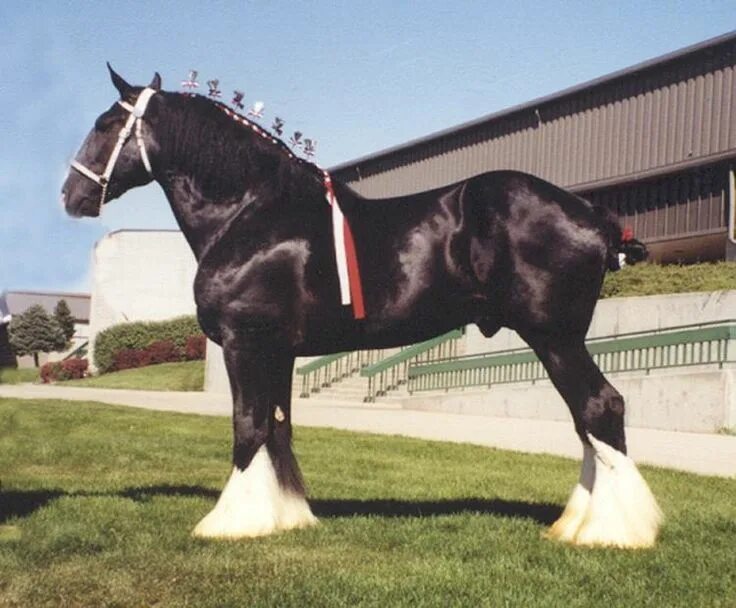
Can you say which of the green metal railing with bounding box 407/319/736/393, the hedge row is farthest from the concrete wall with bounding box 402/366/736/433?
the hedge row

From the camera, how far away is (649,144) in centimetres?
2734

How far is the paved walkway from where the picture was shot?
11281 millimetres

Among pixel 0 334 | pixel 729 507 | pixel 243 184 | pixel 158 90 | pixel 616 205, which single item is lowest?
pixel 729 507

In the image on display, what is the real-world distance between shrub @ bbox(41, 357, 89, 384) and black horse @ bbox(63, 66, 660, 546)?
42.5 meters

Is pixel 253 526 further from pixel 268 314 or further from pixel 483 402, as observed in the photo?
pixel 483 402

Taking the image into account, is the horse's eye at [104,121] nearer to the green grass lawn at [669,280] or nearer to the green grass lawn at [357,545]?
Result: the green grass lawn at [357,545]

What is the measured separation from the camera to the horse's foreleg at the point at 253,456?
5.30m

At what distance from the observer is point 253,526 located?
5.29 m

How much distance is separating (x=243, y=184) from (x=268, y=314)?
909 millimetres

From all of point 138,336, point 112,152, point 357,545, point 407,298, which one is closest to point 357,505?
point 357,545

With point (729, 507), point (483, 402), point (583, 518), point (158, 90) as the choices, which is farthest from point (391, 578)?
point (483, 402)

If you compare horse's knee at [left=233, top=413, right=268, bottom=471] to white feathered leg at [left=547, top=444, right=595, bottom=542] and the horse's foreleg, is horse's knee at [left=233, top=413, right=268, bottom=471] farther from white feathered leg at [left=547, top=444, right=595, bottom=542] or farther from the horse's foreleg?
white feathered leg at [left=547, top=444, right=595, bottom=542]

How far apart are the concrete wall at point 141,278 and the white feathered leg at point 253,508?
150 feet

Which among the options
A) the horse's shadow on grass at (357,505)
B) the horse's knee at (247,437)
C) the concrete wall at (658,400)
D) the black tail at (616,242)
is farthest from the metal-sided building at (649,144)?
the horse's knee at (247,437)
